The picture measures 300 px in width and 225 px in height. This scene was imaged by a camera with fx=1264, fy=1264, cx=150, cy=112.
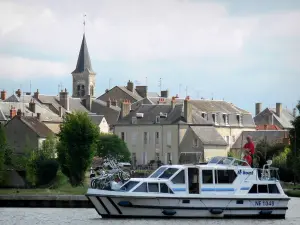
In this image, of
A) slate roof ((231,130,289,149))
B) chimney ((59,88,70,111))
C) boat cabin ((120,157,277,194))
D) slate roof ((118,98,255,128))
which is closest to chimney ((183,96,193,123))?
slate roof ((118,98,255,128))

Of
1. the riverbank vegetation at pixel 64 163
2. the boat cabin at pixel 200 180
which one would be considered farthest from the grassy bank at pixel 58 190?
the boat cabin at pixel 200 180

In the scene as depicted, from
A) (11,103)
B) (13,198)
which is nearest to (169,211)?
(13,198)

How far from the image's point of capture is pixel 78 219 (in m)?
75.8

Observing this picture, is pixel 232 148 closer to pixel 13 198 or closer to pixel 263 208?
pixel 13 198

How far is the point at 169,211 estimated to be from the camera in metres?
71.8

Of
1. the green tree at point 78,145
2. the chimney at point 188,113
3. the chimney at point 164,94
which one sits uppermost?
the chimney at point 164,94

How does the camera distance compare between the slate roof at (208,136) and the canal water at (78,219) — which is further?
the slate roof at (208,136)

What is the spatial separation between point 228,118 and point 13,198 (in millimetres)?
64558

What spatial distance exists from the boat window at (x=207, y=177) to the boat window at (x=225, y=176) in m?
0.40

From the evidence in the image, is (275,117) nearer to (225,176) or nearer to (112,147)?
(112,147)

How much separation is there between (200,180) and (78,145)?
3824cm

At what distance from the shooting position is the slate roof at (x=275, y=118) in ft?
609

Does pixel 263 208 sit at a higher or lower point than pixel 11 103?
lower

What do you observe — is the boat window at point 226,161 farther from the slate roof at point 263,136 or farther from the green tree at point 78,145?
the slate roof at point 263,136
